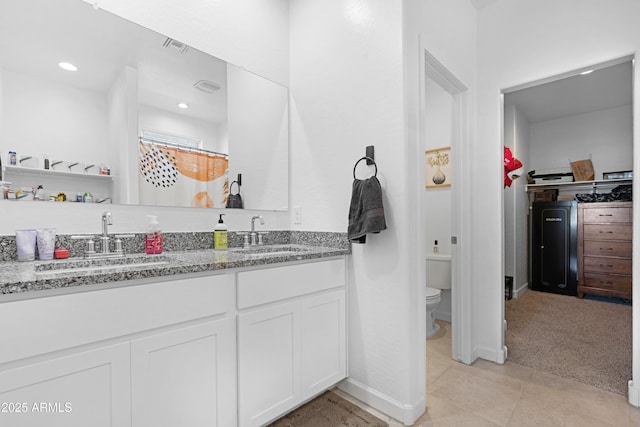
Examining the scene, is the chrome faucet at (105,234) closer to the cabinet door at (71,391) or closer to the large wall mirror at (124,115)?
the large wall mirror at (124,115)

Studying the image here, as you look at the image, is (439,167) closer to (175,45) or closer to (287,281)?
(287,281)

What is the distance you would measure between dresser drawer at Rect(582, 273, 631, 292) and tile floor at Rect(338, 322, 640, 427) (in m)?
2.90

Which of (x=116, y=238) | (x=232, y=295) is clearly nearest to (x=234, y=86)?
(x=116, y=238)

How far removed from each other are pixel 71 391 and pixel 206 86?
5.48 feet

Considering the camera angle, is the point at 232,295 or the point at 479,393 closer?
the point at 232,295

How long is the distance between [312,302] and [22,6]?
1.89 meters

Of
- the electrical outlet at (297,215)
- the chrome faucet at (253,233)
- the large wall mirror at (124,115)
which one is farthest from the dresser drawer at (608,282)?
the chrome faucet at (253,233)

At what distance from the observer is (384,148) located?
68.0 inches

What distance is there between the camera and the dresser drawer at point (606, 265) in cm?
397

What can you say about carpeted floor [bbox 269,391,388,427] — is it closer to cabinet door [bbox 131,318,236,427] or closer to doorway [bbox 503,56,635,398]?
cabinet door [bbox 131,318,236,427]

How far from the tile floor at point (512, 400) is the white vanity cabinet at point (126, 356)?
0.98m

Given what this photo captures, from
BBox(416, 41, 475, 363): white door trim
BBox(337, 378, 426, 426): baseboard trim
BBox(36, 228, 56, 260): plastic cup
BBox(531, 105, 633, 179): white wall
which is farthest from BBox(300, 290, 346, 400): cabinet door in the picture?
BBox(531, 105, 633, 179): white wall

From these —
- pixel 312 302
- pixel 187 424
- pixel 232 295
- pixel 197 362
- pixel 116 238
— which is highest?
pixel 116 238

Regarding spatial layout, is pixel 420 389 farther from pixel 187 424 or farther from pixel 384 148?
pixel 384 148
